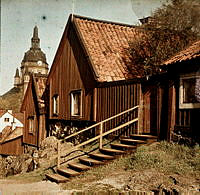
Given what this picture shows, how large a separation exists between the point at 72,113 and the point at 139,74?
4.49 m

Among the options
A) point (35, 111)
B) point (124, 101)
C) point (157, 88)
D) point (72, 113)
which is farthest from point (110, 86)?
point (35, 111)

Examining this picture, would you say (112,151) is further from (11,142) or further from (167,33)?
(11,142)

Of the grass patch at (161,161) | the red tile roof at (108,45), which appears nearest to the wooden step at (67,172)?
the grass patch at (161,161)

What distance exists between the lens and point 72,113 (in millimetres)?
17203

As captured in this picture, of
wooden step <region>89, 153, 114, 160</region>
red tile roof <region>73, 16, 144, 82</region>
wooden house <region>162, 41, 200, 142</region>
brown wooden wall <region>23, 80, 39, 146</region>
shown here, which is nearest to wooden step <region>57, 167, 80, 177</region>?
wooden step <region>89, 153, 114, 160</region>

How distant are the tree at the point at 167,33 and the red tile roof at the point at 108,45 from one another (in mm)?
739

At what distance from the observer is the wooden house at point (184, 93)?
31.3 ft

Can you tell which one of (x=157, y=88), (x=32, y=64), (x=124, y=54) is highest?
(x=32, y=64)

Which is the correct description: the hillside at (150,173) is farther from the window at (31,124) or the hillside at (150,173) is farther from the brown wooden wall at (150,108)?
the window at (31,124)

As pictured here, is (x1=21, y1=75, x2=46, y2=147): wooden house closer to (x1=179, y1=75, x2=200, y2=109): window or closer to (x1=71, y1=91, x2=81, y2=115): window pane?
(x1=71, y1=91, x2=81, y2=115): window pane

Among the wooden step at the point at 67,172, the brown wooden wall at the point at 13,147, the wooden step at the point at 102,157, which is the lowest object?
the brown wooden wall at the point at 13,147

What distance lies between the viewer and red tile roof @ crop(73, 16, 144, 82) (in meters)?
15.1

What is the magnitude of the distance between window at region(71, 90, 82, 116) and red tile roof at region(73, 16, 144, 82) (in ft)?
7.86

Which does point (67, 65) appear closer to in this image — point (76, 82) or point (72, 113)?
point (76, 82)
